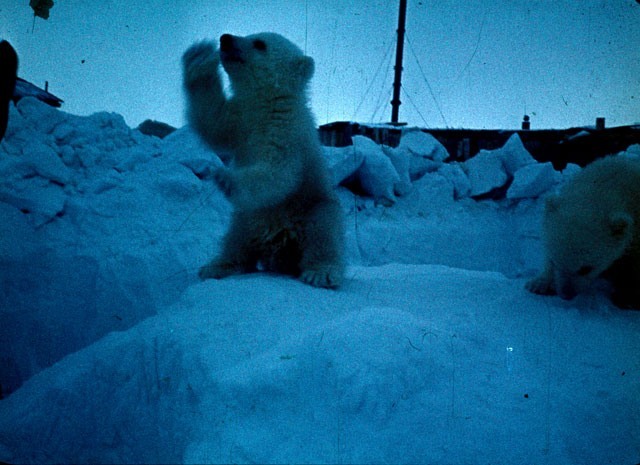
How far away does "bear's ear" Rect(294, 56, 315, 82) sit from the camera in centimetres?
206

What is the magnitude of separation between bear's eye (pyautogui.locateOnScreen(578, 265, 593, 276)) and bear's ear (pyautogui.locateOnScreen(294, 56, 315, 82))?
1.67 metres

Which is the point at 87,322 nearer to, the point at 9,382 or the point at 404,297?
the point at 9,382

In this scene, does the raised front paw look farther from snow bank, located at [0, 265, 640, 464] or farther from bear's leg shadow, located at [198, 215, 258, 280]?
snow bank, located at [0, 265, 640, 464]

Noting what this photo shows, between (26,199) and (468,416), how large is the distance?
9.79 feet

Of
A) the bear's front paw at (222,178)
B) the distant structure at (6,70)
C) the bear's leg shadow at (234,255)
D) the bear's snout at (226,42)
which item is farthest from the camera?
the bear's leg shadow at (234,255)

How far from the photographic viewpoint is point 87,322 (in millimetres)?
2236

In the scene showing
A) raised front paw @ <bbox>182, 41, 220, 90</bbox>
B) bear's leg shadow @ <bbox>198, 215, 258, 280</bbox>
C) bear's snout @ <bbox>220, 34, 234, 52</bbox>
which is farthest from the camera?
bear's leg shadow @ <bbox>198, 215, 258, 280</bbox>

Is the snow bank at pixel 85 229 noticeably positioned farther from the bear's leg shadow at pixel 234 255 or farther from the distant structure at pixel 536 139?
the distant structure at pixel 536 139

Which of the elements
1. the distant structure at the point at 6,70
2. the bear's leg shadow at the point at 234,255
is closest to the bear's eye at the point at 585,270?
the bear's leg shadow at the point at 234,255

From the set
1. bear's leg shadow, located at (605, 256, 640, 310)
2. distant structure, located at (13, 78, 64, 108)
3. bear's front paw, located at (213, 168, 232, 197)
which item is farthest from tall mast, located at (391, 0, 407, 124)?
distant structure, located at (13, 78, 64, 108)

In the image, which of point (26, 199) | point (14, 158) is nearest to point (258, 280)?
point (26, 199)

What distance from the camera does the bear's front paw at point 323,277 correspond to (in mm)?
1998

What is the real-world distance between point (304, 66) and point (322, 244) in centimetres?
90

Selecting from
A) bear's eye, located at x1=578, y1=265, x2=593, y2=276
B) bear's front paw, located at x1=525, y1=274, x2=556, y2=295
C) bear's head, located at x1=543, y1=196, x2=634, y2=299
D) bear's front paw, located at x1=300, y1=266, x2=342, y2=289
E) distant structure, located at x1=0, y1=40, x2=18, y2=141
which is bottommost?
bear's front paw, located at x1=525, y1=274, x2=556, y2=295
